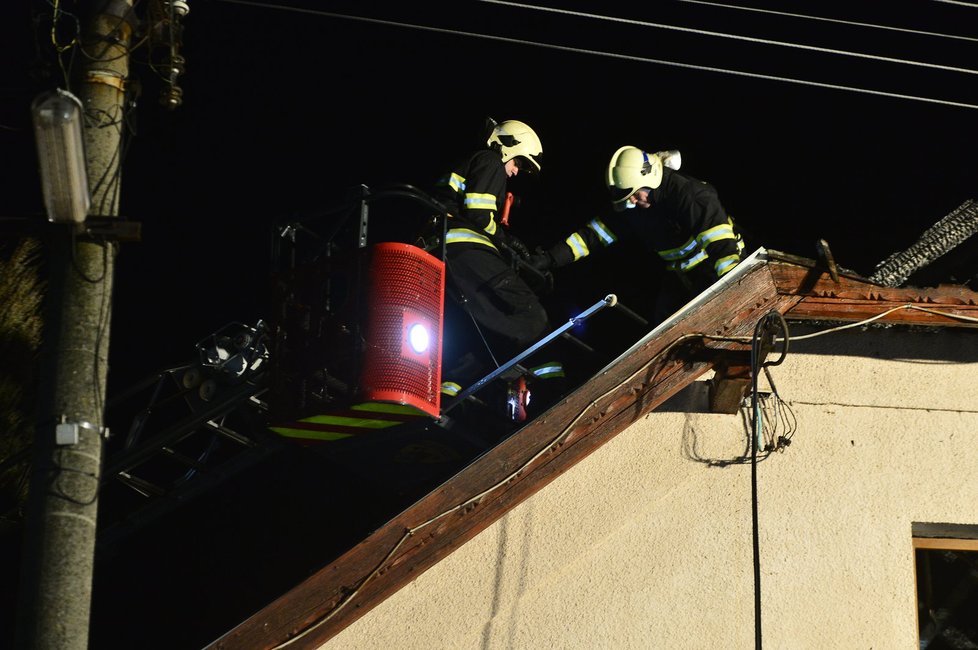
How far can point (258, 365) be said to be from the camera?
988cm

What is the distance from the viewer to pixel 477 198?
9438 millimetres

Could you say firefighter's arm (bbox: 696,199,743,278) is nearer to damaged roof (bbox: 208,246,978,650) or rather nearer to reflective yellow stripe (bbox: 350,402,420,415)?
damaged roof (bbox: 208,246,978,650)

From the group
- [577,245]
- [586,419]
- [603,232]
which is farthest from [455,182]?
[586,419]

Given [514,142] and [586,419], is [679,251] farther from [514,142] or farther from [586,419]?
[586,419]

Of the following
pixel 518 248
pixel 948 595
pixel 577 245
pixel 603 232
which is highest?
pixel 603 232

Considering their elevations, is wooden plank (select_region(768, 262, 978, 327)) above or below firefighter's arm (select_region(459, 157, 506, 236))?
below

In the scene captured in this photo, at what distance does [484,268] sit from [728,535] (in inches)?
107

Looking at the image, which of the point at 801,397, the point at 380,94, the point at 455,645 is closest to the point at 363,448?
the point at 455,645

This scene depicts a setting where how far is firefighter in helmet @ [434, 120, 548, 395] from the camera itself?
372 inches

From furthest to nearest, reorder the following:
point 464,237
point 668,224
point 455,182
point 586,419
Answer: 1. point 668,224
2. point 455,182
3. point 464,237
4. point 586,419

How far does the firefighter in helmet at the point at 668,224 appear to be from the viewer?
9781mm

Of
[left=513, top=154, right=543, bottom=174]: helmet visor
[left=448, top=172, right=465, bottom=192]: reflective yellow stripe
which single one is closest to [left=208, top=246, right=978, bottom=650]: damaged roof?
[left=448, top=172, right=465, bottom=192]: reflective yellow stripe

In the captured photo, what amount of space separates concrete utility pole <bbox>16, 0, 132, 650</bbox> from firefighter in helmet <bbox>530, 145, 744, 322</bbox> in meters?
4.63

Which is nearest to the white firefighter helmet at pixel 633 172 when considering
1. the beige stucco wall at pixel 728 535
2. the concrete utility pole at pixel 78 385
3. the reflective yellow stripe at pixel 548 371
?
the reflective yellow stripe at pixel 548 371
